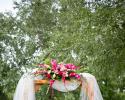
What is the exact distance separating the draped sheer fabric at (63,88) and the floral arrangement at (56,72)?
0.13 metres

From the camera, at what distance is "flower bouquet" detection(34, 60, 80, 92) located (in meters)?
8.77

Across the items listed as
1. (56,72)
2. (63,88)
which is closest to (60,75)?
(56,72)

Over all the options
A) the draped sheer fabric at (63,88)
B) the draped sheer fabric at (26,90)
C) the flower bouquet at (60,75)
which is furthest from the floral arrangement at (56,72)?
the draped sheer fabric at (26,90)

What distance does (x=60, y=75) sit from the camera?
8.84 m

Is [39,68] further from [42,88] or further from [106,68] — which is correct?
[106,68]

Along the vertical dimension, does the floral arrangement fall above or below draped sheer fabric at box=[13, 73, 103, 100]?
above

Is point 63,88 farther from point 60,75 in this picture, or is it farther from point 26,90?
point 26,90

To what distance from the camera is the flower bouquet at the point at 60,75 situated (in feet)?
28.8

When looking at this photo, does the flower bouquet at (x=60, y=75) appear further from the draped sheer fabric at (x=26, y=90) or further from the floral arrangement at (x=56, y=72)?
the draped sheer fabric at (x=26, y=90)

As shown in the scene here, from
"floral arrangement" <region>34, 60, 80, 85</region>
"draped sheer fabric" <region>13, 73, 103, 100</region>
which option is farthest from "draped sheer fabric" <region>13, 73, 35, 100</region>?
"floral arrangement" <region>34, 60, 80, 85</region>

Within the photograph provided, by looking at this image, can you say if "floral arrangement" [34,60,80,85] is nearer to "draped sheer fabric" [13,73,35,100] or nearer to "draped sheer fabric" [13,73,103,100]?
"draped sheer fabric" [13,73,103,100]

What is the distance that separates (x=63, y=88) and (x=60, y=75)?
26 cm

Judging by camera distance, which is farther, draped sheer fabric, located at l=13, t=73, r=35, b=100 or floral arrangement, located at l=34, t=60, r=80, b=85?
floral arrangement, located at l=34, t=60, r=80, b=85

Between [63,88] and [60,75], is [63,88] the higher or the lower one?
the lower one
